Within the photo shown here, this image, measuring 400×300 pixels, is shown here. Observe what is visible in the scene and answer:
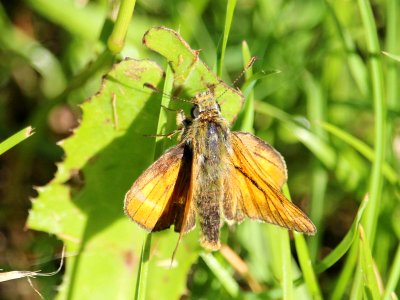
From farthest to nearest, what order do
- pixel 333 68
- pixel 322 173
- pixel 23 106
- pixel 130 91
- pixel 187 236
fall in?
pixel 23 106, pixel 333 68, pixel 322 173, pixel 187 236, pixel 130 91

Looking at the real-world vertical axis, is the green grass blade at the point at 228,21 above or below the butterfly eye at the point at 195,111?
above

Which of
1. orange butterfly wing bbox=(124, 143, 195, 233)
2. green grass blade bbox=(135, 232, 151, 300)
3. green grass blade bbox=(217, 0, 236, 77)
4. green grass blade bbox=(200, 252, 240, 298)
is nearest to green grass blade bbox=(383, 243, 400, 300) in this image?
green grass blade bbox=(200, 252, 240, 298)

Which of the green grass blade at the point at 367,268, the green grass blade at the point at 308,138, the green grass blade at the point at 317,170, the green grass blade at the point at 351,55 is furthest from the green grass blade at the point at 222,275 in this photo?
the green grass blade at the point at 351,55

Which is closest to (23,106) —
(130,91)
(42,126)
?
(42,126)

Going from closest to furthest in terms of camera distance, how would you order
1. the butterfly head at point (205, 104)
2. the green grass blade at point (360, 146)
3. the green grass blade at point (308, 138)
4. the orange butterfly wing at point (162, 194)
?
1. the orange butterfly wing at point (162, 194)
2. the butterfly head at point (205, 104)
3. the green grass blade at point (360, 146)
4. the green grass blade at point (308, 138)

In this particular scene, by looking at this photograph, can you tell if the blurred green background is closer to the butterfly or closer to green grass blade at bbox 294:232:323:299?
green grass blade at bbox 294:232:323:299

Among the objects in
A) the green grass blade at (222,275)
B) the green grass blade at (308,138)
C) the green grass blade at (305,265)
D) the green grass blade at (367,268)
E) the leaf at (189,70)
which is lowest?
the green grass blade at (222,275)

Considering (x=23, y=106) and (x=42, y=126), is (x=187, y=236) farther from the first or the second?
(x=23, y=106)

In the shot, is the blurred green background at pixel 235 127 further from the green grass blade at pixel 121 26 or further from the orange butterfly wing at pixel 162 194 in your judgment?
the orange butterfly wing at pixel 162 194
